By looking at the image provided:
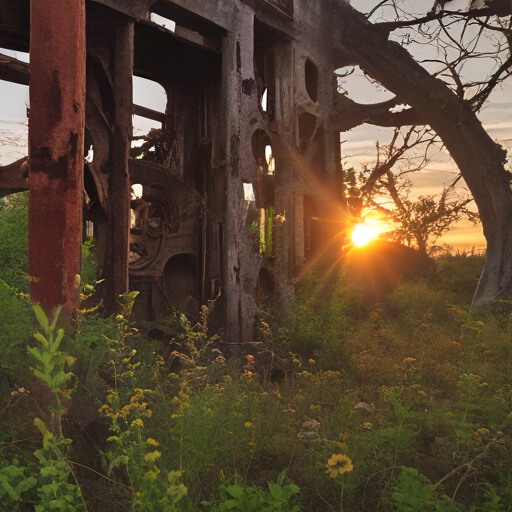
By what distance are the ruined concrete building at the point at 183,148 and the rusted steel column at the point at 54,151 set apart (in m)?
0.01

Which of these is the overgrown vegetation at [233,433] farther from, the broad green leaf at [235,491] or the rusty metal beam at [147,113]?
the rusty metal beam at [147,113]

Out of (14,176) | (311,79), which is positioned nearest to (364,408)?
(14,176)

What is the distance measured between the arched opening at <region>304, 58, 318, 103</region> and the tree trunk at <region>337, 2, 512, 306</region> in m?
1.13

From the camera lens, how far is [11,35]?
7.55 m

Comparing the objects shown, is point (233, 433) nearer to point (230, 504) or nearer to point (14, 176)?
point (230, 504)

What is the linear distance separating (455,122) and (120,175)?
27.1 feet

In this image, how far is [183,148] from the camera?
10469 millimetres

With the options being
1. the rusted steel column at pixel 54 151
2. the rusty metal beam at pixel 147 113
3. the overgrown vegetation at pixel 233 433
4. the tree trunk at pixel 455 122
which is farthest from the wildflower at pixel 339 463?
the rusty metal beam at pixel 147 113

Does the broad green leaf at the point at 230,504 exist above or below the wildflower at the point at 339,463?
below

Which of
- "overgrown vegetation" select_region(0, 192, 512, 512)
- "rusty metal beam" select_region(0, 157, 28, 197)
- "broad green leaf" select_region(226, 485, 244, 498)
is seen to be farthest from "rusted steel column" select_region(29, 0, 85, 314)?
"rusty metal beam" select_region(0, 157, 28, 197)

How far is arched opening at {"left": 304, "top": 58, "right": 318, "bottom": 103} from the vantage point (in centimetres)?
1043

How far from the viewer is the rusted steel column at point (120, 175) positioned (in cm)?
667

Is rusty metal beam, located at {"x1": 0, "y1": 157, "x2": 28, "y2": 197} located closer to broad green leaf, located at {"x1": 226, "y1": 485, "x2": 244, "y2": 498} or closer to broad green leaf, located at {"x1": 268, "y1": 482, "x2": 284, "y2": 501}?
broad green leaf, located at {"x1": 226, "y1": 485, "x2": 244, "y2": 498}

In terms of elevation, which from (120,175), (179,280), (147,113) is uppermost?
(147,113)
